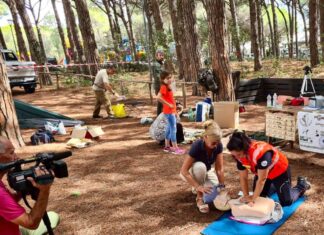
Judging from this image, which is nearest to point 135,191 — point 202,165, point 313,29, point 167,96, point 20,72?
point 202,165

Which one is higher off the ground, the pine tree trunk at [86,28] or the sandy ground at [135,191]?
the pine tree trunk at [86,28]

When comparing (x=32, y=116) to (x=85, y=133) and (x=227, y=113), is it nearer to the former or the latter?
(x=85, y=133)

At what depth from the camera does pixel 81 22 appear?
50.2ft

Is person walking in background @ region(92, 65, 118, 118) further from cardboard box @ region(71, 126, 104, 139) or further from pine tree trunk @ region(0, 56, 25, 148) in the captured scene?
pine tree trunk @ region(0, 56, 25, 148)

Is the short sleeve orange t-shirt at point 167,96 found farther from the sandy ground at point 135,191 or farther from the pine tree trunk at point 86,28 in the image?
the pine tree trunk at point 86,28

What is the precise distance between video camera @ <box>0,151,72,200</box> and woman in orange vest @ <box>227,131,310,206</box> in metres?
1.87

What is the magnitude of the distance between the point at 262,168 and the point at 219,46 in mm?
5733

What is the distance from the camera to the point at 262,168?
378 cm

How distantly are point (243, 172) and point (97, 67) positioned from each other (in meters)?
12.6

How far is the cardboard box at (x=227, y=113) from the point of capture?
320 inches

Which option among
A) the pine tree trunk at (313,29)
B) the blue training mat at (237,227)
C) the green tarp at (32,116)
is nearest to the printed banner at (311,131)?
the blue training mat at (237,227)

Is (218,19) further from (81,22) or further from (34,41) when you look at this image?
(34,41)

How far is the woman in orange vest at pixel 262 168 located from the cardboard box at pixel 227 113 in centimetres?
369

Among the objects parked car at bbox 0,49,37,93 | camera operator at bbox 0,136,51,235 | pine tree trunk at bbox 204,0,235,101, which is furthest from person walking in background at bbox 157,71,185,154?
parked car at bbox 0,49,37,93
